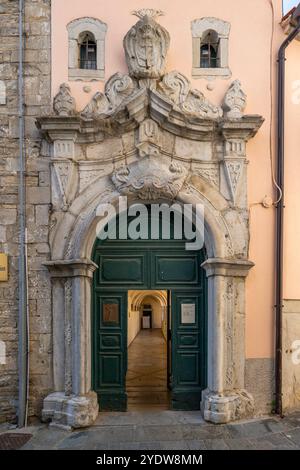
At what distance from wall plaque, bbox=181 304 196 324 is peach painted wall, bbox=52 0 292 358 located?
2.30ft

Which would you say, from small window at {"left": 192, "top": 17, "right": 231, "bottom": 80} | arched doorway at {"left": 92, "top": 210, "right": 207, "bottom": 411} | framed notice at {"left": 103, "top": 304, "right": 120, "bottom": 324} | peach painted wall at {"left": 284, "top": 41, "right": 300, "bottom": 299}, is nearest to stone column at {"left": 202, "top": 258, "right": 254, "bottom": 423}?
arched doorway at {"left": 92, "top": 210, "right": 207, "bottom": 411}

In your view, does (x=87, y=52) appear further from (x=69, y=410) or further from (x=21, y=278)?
(x=69, y=410)

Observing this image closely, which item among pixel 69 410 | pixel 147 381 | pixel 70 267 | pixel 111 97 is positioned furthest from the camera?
pixel 147 381

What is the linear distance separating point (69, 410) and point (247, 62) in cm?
493

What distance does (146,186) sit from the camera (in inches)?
190

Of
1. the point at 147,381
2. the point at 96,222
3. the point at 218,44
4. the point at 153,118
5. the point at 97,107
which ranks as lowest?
the point at 147,381

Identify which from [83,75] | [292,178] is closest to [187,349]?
[292,178]

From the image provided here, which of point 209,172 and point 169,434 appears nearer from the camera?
point 169,434

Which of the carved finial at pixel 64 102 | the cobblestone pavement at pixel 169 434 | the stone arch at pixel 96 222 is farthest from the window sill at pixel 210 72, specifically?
the cobblestone pavement at pixel 169 434

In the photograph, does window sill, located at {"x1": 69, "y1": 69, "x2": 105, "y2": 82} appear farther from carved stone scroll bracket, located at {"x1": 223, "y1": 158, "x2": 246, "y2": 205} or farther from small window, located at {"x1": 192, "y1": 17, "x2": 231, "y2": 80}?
carved stone scroll bracket, located at {"x1": 223, "y1": 158, "x2": 246, "y2": 205}

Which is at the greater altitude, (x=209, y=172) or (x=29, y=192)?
(x=209, y=172)

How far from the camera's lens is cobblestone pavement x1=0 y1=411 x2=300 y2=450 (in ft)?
13.7

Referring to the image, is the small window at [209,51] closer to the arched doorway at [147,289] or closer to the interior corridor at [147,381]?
the arched doorway at [147,289]
